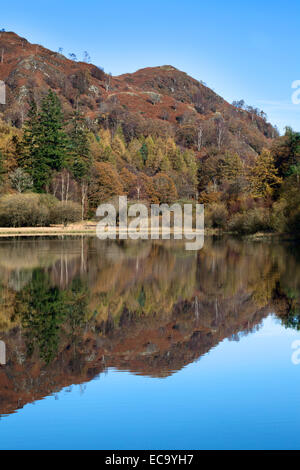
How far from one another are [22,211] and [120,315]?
124 ft

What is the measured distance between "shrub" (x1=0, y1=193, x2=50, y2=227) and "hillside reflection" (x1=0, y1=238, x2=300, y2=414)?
28.2 metres

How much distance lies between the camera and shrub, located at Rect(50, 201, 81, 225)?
162ft

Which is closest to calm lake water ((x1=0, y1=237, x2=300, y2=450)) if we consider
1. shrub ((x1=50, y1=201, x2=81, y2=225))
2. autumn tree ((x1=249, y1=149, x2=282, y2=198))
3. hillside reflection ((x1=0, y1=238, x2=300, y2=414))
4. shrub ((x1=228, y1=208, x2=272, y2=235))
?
hillside reflection ((x1=0, y1=238, x2=300, y2=414))

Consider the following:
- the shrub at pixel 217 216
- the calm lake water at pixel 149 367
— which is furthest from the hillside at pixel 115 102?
the calm lake water at pixel 149 367

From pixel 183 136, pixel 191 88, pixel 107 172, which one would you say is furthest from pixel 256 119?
pixel 107 172

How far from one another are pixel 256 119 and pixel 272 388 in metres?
181

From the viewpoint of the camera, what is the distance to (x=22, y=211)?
45.7 meters

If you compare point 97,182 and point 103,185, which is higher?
point 97,182

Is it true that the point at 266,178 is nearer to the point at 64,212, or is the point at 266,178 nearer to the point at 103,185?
the point at 103,185

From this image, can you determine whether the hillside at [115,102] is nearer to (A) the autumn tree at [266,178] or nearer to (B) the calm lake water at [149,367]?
(A) the autumn tree at [266,178]

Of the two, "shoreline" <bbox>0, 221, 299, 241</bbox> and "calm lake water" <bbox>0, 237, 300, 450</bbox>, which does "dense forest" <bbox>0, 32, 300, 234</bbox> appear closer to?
"shoreline" <bbox>0, 221, 299, 241</bbox>

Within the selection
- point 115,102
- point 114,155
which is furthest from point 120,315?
point 115,102

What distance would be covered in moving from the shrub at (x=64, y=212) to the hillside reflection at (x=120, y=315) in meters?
31.2

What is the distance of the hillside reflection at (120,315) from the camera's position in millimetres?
6344
